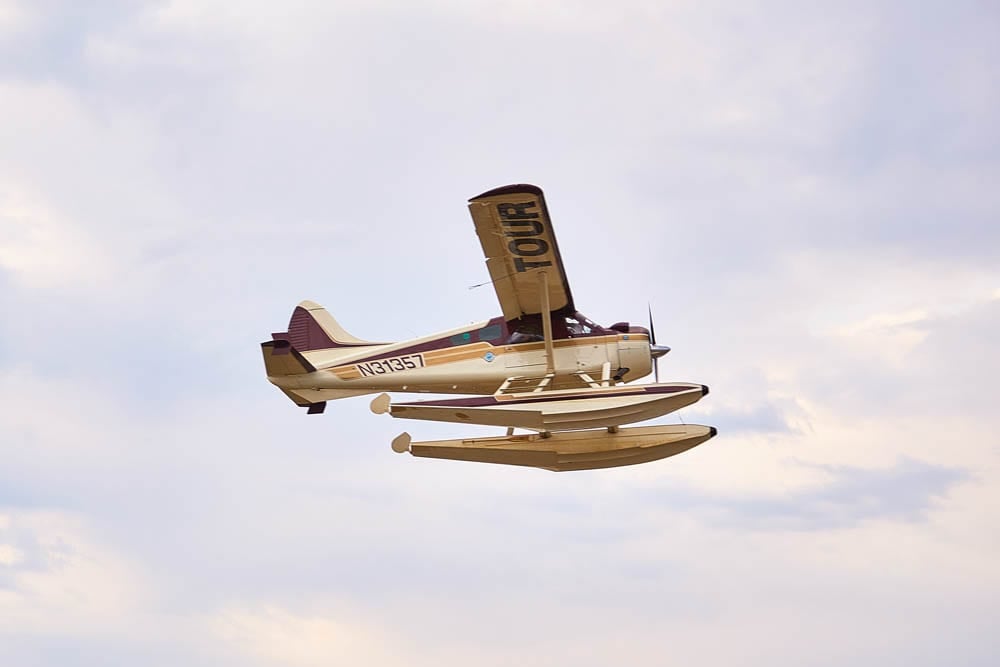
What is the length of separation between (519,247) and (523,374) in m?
2.58

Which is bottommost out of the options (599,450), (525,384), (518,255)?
(599,450)

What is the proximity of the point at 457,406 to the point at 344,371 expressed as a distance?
4.17 metres

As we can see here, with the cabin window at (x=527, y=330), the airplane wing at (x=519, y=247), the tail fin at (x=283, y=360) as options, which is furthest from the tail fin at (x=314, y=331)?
the airplane wing at (x=519, y=247)

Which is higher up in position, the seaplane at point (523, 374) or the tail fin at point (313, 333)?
the tail fin at point (313, 333)

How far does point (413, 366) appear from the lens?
22.1m

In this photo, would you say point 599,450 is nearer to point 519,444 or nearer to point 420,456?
point 519,444

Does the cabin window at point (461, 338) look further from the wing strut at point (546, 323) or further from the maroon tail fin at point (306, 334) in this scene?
the maroon tail fin at point (306, 334)

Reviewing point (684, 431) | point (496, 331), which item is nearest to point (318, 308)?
point (496, 331)

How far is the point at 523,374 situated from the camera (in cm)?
2138

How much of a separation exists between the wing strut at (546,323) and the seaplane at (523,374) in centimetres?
2

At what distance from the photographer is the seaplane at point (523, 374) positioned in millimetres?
19203

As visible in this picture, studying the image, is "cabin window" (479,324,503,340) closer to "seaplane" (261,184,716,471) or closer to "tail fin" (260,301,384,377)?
"seaplane" (261,184,716,471)

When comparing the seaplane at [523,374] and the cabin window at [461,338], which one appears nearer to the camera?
the seaplane at [523,374]

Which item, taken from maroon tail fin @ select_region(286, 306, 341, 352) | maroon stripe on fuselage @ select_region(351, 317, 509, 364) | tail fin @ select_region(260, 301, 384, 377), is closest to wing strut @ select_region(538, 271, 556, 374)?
maroon stripe on fuselage @ select_region(351, 317, 509, 364)
